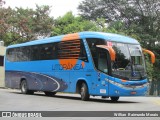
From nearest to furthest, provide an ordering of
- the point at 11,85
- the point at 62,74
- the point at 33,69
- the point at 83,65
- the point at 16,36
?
the point at 83,65 → the point at 62,74 → the point at 33,69 → the point at 11,85 → the point at 16,36

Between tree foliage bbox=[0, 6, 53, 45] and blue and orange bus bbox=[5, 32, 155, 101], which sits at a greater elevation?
tree foliage bbox=[0, 6, 53, 45]

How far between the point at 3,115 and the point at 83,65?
343 inches

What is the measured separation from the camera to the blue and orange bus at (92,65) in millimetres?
19781

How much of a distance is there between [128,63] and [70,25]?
33168 millimetres

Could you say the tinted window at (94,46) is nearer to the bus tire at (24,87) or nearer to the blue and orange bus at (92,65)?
the blue and orange bus at (92,65)

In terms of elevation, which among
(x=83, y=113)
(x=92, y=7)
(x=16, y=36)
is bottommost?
(x=83, y=113)

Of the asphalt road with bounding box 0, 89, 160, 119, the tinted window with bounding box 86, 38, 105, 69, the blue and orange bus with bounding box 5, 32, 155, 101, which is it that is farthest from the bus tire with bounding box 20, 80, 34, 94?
the tinted window with bounding box 86, 38, 105, 69

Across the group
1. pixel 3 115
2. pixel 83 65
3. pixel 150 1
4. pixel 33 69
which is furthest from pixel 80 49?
pixel 150 1

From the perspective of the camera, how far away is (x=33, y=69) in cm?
2642

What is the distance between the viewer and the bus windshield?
19750 millimetres

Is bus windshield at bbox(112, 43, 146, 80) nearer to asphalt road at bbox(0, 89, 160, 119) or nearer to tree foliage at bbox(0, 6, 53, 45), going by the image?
asphalt road at bbox(0, 89, 160, 119)

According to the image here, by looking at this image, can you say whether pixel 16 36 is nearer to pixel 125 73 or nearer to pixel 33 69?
pixel 33 69

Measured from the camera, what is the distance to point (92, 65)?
20.5m

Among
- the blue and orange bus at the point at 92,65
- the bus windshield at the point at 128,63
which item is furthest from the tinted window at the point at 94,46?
the bus windshield at the point at 128,63
